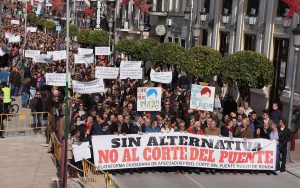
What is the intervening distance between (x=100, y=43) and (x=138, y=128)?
1248 inches

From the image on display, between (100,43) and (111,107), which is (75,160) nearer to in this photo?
(111,107)

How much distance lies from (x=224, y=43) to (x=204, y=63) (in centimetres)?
638

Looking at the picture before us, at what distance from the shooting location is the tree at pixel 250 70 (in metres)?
22.8

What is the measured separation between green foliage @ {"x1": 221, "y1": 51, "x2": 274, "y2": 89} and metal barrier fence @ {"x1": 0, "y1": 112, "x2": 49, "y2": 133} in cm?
760

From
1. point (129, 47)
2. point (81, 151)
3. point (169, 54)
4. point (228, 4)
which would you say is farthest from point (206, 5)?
point (81, 151)

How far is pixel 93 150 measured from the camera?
1484 cm

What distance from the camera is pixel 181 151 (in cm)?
1559

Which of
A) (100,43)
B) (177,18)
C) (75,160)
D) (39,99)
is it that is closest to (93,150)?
(75,160)

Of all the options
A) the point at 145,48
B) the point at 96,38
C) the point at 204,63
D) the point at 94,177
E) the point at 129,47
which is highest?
the point at 204,63

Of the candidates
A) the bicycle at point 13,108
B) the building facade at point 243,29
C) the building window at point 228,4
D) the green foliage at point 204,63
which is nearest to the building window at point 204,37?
the building facade at point 243,29

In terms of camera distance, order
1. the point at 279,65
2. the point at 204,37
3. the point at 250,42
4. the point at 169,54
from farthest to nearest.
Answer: the point at 204,37 → the point at 169,54 → the point at 250,42 → the point at 279,65

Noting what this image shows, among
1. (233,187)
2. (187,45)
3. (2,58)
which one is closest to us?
(233,187)

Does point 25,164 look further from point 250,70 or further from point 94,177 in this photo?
point 250,70

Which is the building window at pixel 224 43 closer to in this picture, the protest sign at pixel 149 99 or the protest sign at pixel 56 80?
the protest sign at pixel 56 80
